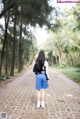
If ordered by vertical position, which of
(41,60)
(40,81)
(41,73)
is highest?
(41,60)

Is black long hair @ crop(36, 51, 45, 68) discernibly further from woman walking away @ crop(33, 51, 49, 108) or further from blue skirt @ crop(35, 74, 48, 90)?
blue skirt @ crop(35, 74, 48, 90)

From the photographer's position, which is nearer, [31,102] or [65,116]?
[65,116]

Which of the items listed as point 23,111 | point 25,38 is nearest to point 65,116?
point 23,111

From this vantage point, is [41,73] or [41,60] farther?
[41,73]

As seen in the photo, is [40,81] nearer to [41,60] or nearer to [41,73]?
[41,73]

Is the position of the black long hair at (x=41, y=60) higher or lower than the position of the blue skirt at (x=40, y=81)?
higher

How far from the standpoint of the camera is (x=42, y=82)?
26.9 feet

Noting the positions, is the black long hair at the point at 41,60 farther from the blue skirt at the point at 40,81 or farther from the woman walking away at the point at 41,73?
the blue skirt at the point at 40,81

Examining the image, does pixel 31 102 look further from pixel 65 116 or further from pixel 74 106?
pixel 65 116

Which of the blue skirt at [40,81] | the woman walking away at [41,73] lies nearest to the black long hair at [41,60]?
the woman walking away at [41,73]

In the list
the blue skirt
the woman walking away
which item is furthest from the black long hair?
the blue skirt

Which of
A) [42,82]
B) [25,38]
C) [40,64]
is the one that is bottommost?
[42,82]

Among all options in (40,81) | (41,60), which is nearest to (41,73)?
(40,81)

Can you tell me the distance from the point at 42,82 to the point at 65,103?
144 centimetres
